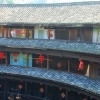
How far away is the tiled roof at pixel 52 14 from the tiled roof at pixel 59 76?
5.06 metres

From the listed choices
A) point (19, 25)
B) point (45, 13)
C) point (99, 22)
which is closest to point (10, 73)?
point (19, 25)

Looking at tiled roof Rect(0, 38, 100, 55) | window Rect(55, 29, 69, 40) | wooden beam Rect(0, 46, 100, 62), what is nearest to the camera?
wooden beam Rect(0, 46, 100, 62)

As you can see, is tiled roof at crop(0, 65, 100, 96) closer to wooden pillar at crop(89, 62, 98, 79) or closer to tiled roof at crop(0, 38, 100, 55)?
wooden pillar at crop(89, 62, 98, 79)

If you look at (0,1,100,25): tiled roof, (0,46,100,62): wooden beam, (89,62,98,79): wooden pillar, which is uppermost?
(0,1,100,25): tiled roof

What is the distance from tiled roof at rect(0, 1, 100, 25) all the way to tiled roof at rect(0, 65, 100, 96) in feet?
16.6

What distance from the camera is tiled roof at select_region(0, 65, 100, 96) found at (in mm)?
19136

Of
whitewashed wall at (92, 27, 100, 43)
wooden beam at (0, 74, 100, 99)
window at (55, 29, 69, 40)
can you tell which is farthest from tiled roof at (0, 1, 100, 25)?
wooden beam at (0, 74, 100, 99)

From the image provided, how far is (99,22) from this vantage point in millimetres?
20391

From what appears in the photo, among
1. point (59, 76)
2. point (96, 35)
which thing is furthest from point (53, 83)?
point (96, 35)

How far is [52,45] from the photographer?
23516 millimetres

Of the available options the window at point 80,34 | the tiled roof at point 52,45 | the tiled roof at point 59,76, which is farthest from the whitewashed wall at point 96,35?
the tiled roof at point 59,76

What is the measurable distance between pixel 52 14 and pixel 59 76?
7283 mm

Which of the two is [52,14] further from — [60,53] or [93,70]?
[93,70]

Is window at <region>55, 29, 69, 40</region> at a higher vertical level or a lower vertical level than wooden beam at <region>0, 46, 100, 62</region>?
higher
